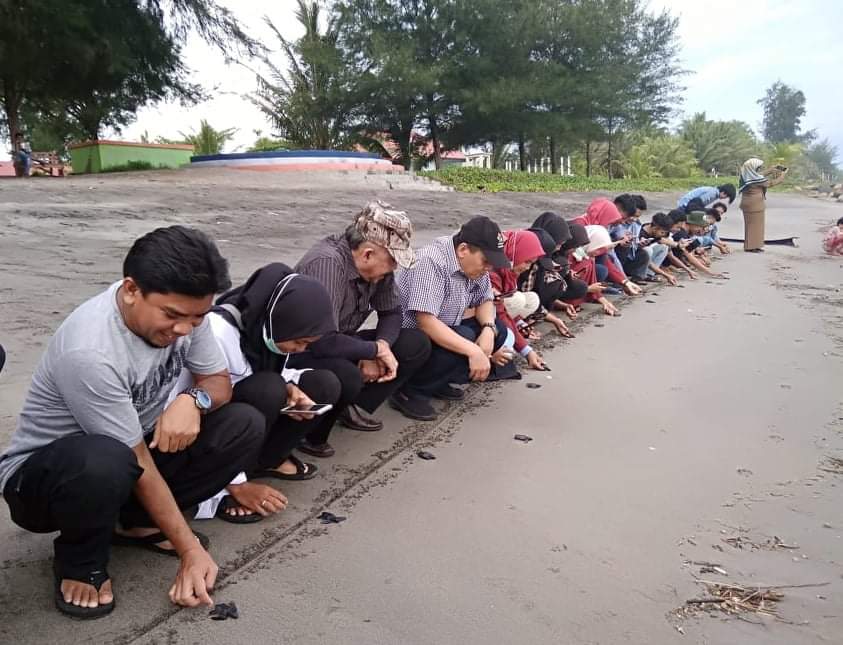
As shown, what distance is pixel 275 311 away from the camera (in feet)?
7.40

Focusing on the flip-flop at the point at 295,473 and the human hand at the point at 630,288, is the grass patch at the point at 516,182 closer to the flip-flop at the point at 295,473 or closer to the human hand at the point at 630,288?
the human hand at the point at 630,288

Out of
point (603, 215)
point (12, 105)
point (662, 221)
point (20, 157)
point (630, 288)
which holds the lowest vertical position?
point (630, 288)

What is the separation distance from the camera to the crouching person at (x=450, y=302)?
325 cm

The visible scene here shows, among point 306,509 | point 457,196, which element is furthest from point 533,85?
point 306,509

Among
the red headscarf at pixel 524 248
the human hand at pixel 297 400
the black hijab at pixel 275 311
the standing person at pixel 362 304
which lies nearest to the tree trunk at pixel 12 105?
the red headscarf at pixel 524 248

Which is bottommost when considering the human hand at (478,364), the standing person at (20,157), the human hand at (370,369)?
the human hand at (478,364)

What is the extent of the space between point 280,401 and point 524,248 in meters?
2.19

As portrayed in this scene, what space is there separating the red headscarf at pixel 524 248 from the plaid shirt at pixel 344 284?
1164 millimetres

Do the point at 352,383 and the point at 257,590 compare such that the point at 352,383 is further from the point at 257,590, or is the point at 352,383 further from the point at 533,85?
the point at 533,85

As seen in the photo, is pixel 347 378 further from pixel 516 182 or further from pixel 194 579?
pixel 516 182

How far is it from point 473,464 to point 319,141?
70.4 ft

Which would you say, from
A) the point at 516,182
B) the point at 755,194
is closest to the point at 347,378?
the point at 755,194

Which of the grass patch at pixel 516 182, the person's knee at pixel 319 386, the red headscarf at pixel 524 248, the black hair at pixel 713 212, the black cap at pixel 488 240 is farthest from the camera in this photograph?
the grass patch at pixel 516 182

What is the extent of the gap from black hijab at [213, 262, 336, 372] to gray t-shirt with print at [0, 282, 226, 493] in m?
0.48
